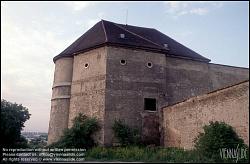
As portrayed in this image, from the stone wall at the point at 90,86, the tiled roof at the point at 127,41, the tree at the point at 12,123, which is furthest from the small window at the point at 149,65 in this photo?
the tree at the point at 12,123

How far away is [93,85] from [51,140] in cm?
566

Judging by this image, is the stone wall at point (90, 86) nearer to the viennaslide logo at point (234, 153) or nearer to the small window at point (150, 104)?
the small window at point (150, 104)

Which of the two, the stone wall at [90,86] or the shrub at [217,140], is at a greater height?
the stone wall at [90,86]

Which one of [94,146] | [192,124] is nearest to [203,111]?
[192,124]

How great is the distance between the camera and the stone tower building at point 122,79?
1897 cm

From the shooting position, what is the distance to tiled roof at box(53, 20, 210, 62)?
20422 millimetres

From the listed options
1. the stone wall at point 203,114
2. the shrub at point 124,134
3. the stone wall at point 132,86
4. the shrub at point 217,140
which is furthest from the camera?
the stone wall at point 132,86

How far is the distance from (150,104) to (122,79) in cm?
280

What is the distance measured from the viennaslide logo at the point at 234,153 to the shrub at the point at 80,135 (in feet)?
28.9

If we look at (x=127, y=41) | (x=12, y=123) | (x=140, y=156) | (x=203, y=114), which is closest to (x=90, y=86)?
(x=127, y=41)

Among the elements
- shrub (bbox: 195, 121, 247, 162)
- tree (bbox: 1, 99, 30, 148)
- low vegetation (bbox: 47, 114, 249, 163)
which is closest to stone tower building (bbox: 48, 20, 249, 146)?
low vegetation (bbox: 47, 114, 249, 163)

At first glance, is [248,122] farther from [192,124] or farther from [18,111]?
[18,111]

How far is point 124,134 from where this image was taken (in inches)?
699

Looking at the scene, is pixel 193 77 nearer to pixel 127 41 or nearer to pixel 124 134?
pixel 127 41
